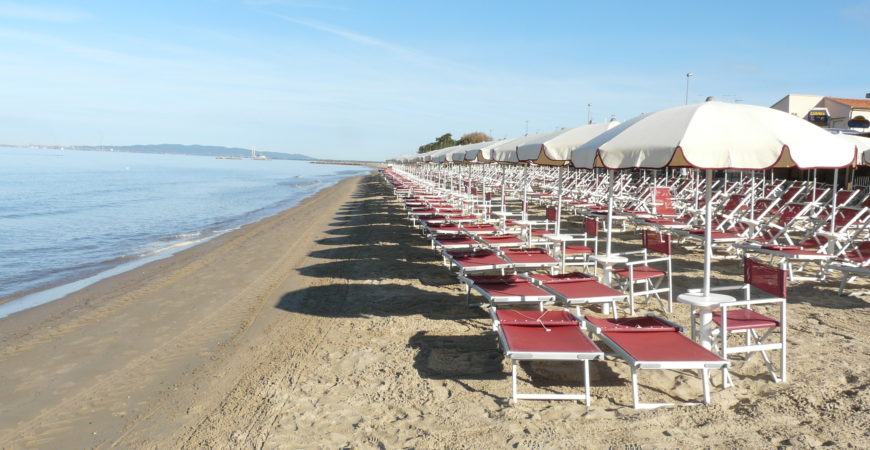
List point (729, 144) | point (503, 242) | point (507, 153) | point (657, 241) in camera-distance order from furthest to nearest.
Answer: point (507, 153) < point (503, 242) < point (657, 241) < point (729, 144)

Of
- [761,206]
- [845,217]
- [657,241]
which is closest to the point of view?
[657,241]

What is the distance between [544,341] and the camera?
3.93 metres

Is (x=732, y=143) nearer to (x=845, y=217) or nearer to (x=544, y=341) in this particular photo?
(x=544, y=341)

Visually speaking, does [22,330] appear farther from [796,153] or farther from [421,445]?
[796,153]

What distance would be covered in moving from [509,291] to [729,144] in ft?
7.53

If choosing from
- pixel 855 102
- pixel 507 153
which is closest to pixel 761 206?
pixel 507 153

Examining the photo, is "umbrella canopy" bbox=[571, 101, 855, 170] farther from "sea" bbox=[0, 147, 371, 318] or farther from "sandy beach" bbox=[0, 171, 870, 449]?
"sea" bbox=[0, 147, 371, 318]

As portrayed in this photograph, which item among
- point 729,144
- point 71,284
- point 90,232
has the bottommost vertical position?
point 71,284

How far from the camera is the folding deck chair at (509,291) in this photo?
16.4 ft

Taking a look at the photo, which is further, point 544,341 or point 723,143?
point 544,341

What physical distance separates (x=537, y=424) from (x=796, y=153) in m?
2.20

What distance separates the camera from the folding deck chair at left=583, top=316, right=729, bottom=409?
3461 mm

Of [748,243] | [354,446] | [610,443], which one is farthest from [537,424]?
[748,243]

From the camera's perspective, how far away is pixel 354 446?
3342 mm
